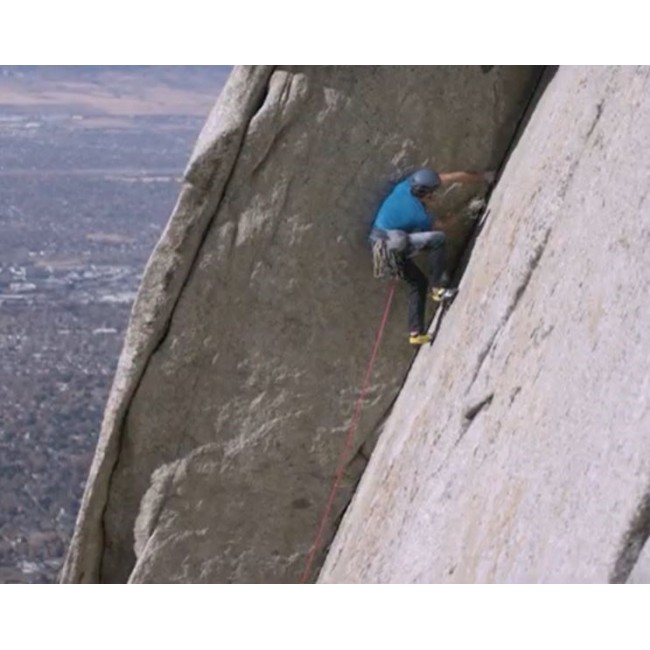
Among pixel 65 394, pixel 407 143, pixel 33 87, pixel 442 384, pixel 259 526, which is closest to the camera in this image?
pixel 442 384

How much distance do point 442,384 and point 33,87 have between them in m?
17.1

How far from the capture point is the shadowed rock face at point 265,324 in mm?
14078

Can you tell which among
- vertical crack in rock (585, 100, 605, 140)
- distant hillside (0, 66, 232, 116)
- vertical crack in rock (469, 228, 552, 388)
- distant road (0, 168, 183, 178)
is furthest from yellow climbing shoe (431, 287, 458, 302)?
distant hillside (0, 66, 232, 116)

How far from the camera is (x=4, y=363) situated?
26.0 meters

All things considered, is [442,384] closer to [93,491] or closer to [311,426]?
Answer: [311,426]

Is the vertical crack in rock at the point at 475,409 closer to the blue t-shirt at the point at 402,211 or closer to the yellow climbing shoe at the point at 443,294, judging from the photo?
the yellow climbing shoe at the point at 443,294

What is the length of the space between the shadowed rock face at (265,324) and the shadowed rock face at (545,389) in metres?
0.64

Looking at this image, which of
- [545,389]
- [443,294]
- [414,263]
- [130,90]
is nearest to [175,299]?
[414,263]

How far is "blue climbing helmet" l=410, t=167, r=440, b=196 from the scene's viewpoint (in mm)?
13812

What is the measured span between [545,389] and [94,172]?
19985 mm

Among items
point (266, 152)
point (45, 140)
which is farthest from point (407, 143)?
point (45, 140)

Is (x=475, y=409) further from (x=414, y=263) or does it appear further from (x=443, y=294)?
(x=414, y=263)

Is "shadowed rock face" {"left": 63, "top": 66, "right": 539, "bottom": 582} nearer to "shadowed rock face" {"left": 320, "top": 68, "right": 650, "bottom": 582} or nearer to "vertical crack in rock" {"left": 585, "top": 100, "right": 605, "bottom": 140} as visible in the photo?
"shadowed rock face" {"left": 320, "top": 68, "right": 650, "bottom": 582}

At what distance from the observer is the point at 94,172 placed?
30281 mm
